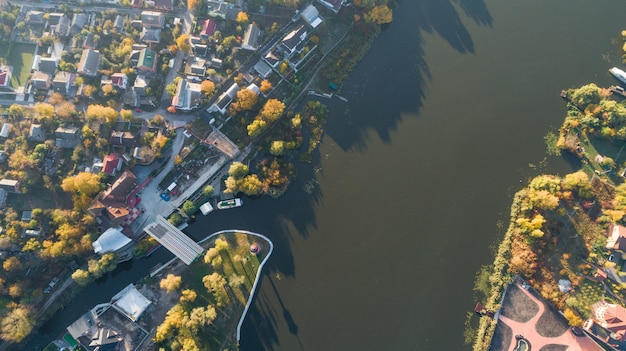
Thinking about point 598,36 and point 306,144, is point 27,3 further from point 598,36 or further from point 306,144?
point 598,36

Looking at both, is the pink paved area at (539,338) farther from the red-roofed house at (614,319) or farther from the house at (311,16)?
the house at (311,16)

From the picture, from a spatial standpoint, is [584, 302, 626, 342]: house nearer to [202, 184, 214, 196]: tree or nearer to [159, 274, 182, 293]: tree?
[202, 184, 214, 196]: tree

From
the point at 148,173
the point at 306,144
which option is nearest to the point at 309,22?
the point at 306,144

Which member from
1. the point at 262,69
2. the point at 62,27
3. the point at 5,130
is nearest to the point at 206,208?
the point at 262,69

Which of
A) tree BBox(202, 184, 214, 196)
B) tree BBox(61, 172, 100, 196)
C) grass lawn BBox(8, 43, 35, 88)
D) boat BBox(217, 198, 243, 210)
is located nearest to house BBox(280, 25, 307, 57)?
tree BBox(202, 184, 214, 196)

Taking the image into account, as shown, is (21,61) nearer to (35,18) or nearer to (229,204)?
(35,18)

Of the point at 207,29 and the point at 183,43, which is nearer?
the point at 183,43
